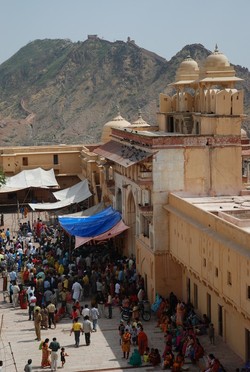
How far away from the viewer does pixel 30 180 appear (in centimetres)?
4341

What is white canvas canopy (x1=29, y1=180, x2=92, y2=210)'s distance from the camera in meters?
36.4

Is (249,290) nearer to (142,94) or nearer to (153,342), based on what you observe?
(153,342)

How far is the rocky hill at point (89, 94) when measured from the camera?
3969 inches

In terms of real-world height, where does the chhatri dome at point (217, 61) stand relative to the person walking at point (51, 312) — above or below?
above

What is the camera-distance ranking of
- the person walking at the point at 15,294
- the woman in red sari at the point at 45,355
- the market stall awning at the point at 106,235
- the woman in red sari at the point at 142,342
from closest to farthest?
1. the woman in red sari at the point at 45,355
2. the woman in red sari at the point at 142,342
3. the person walking at the point at 15,294
4. the market stall awning at the point at 106,235

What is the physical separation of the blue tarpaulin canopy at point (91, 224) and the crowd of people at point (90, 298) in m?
1.00

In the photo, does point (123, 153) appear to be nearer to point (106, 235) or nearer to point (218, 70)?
point (106, 235)

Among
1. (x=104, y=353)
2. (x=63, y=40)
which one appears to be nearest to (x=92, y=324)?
(x=104, y=353)

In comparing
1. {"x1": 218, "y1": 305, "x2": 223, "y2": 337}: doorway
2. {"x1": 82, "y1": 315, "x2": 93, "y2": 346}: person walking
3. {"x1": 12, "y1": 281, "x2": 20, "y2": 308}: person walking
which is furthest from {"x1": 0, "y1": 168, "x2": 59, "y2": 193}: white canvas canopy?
{"x1": 218, "y1": 305, "x2": 223, "y2": 337}: doorway

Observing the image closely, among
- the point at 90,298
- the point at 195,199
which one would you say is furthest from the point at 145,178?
the point at 90,298

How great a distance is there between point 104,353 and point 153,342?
145 centimetres

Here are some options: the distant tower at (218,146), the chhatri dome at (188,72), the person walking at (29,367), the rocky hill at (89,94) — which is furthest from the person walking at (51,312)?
the rocky hill at (89,94)

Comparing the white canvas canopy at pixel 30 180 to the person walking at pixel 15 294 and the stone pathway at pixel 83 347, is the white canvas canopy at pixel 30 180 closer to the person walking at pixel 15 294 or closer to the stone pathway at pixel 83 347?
the person walking at pixel 15 294

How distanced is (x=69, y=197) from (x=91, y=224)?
10183 millimetres
